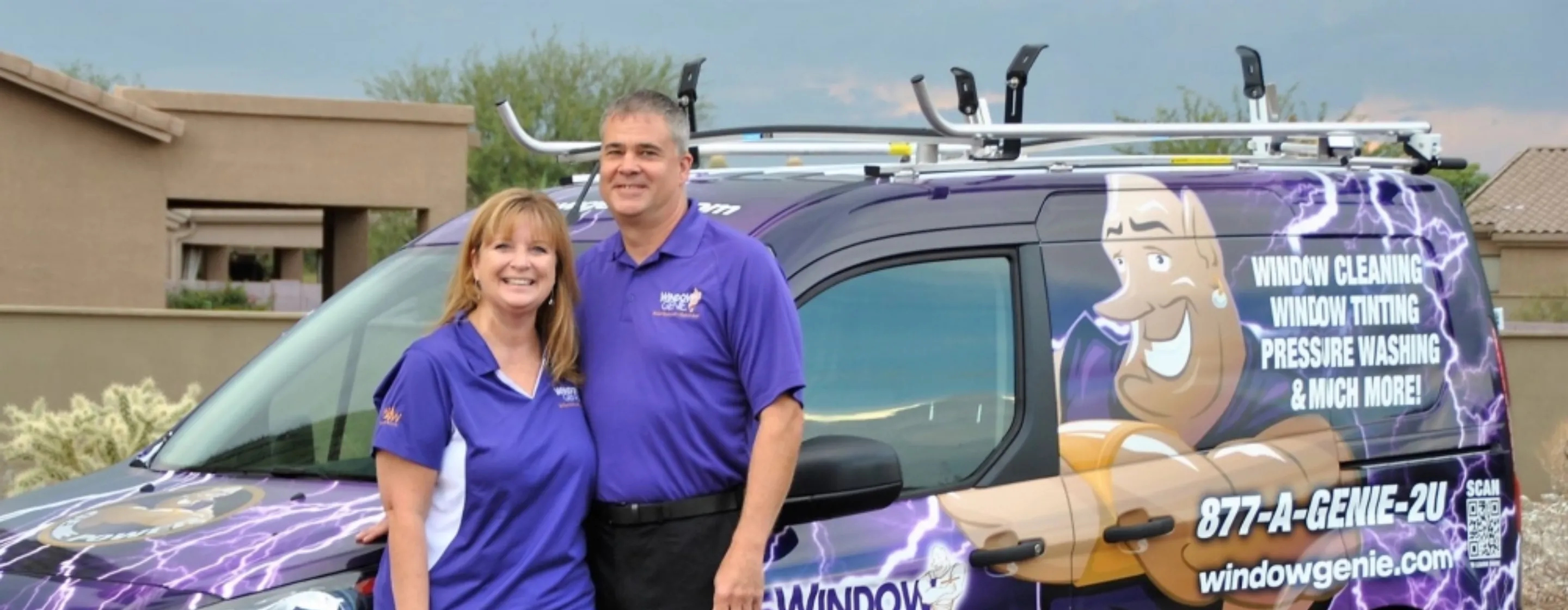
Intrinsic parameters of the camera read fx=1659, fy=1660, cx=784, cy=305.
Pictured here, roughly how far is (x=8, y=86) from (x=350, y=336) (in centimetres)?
1922

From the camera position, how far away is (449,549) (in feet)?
9.52

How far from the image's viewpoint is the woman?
283cm

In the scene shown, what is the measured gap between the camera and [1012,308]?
3875 mm

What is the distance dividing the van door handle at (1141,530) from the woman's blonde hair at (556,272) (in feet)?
4.60

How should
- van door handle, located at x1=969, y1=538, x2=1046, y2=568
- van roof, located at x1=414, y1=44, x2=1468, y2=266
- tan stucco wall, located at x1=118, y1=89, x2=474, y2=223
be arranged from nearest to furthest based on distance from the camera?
van door handle, located at x1=969, y1=538, x2=1046, y2=568
van roof, located at x1=414, y1=44, x2=1468, y2=266
tan stucco wall, located at x1=118, y1=89, x2=474, y2=223

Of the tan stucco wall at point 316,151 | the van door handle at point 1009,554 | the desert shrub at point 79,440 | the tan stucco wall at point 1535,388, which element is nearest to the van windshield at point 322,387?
the van door handle at point 1009,554

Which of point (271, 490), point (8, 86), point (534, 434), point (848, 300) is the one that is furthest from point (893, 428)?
point (8, 86)

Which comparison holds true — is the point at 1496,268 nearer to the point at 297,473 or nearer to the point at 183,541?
the point at 297,473

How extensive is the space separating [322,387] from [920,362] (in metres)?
1.40

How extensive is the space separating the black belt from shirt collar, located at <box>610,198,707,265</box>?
17.9 inches

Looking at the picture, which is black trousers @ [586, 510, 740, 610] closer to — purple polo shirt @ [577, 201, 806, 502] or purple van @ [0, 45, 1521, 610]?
purple polo shirt @ [577, 201, 806, 502]

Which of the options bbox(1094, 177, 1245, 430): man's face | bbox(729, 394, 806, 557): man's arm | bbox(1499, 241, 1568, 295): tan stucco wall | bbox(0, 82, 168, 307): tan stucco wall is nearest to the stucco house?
bbox(0, 82, 168, 307): tan stucco wall

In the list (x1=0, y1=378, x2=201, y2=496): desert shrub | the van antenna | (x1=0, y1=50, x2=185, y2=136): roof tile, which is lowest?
(x1=0, y1=378, x2=201, y2=496): desert shrub

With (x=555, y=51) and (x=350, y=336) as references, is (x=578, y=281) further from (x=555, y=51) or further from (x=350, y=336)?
(x=555, y=51)
